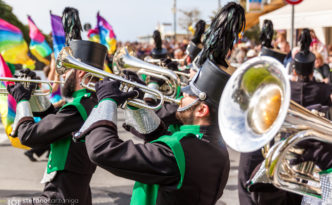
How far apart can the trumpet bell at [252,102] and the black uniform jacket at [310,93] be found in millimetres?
2542

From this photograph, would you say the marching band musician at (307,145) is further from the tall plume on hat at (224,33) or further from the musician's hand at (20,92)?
the musician's hand at (20,92)

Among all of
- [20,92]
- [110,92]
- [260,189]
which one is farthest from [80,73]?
[260,189]

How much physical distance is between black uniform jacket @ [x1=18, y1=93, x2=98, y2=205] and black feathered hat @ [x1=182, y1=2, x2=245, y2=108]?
0.91 metres

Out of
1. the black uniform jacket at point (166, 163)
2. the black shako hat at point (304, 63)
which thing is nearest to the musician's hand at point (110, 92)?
the black uniform jacket at point (166, 163)

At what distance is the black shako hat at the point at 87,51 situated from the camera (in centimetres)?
306

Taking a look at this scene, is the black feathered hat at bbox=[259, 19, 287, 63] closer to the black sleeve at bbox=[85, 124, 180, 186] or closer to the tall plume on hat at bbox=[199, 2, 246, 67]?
the tall plume on hat at bbox=[199, 2, 246, 67]

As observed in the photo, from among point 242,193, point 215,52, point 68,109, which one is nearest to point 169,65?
point 242,193

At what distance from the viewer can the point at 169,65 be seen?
17.4ft

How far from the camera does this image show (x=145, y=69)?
338cm

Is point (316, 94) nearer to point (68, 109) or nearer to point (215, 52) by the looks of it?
point (215, 52)

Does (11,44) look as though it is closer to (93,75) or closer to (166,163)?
(93,75)

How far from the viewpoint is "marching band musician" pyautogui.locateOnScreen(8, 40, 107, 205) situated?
2689 millimetres

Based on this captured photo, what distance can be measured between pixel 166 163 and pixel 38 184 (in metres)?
3.81

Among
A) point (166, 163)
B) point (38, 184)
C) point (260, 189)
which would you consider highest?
point (166, 163)
